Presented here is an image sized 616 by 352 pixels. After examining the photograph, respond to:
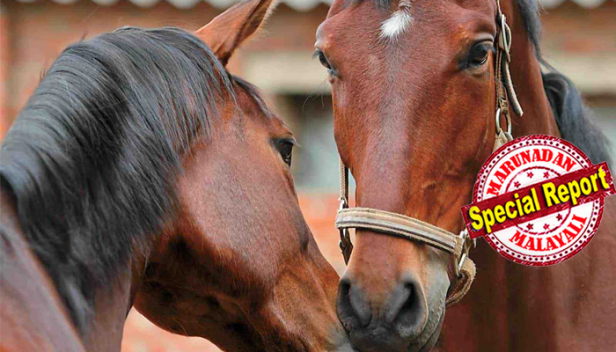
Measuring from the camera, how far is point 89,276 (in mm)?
1968

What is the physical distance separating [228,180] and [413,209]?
55 cm

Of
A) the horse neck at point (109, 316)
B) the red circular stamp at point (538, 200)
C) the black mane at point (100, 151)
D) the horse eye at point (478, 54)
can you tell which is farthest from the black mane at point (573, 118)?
the horse neck at point (109, 316)

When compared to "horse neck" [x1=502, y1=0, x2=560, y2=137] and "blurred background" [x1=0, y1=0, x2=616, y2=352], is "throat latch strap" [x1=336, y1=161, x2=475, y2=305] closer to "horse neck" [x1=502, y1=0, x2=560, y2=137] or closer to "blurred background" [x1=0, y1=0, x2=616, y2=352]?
"horse neck" [x1=502, y1=0, x2=560, y2=137]

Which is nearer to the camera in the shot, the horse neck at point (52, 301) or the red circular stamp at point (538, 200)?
the horse neck at point (52, 301)

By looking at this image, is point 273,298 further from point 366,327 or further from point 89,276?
point 89,276

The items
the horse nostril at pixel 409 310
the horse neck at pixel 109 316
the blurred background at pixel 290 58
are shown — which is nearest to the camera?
the horse neck at pixel 109 316

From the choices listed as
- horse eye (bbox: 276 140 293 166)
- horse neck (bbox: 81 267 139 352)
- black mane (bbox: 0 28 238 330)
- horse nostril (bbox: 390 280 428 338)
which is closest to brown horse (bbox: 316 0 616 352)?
horse nostril (bbox: 390 280 428 338)

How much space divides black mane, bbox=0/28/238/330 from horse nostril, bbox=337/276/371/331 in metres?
0.57

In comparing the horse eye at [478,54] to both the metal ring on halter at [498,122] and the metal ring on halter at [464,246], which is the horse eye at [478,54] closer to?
the metal ring on halter at [498,122]

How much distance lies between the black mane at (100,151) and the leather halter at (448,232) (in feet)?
1.71

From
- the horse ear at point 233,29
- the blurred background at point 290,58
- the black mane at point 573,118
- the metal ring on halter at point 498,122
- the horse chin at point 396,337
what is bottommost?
the blurred background at point 290,58

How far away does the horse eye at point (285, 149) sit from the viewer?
8.85ft

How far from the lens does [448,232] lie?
256 cm

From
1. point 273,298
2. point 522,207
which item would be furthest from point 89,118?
point 522,207
